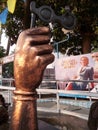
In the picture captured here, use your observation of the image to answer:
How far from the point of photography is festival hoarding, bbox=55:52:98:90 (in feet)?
46.0

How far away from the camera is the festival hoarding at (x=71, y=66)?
1401 centimetres

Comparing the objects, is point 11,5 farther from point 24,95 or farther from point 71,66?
point 71,66

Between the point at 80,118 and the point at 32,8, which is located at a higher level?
the point at 32,8

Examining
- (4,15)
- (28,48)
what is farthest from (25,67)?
(4,15)

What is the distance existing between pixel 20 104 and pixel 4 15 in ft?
2.05

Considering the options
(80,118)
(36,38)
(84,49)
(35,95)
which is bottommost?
(80,118)

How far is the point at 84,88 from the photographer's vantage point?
14141 millimetres

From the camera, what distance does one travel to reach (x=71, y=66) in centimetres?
1541

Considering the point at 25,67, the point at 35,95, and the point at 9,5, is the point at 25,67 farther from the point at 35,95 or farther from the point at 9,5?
the point at 9,5

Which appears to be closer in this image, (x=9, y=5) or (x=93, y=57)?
(x=9, y=5)

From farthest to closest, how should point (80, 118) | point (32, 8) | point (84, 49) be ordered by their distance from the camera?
1. point (84, 49)
2. point (80, 118)
3. point (32, 8)

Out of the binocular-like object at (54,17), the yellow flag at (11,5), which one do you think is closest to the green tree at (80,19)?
the binocular-like object at (54,17)

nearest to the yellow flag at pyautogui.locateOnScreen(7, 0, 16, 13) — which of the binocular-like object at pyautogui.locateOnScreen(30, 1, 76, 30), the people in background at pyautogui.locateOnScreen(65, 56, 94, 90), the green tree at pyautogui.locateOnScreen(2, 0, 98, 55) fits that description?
the binocular-like object at pyautogui.locateOnScreen(30, 1, 76, 30)

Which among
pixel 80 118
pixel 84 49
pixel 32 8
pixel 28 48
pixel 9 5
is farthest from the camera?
pixel 84 49
